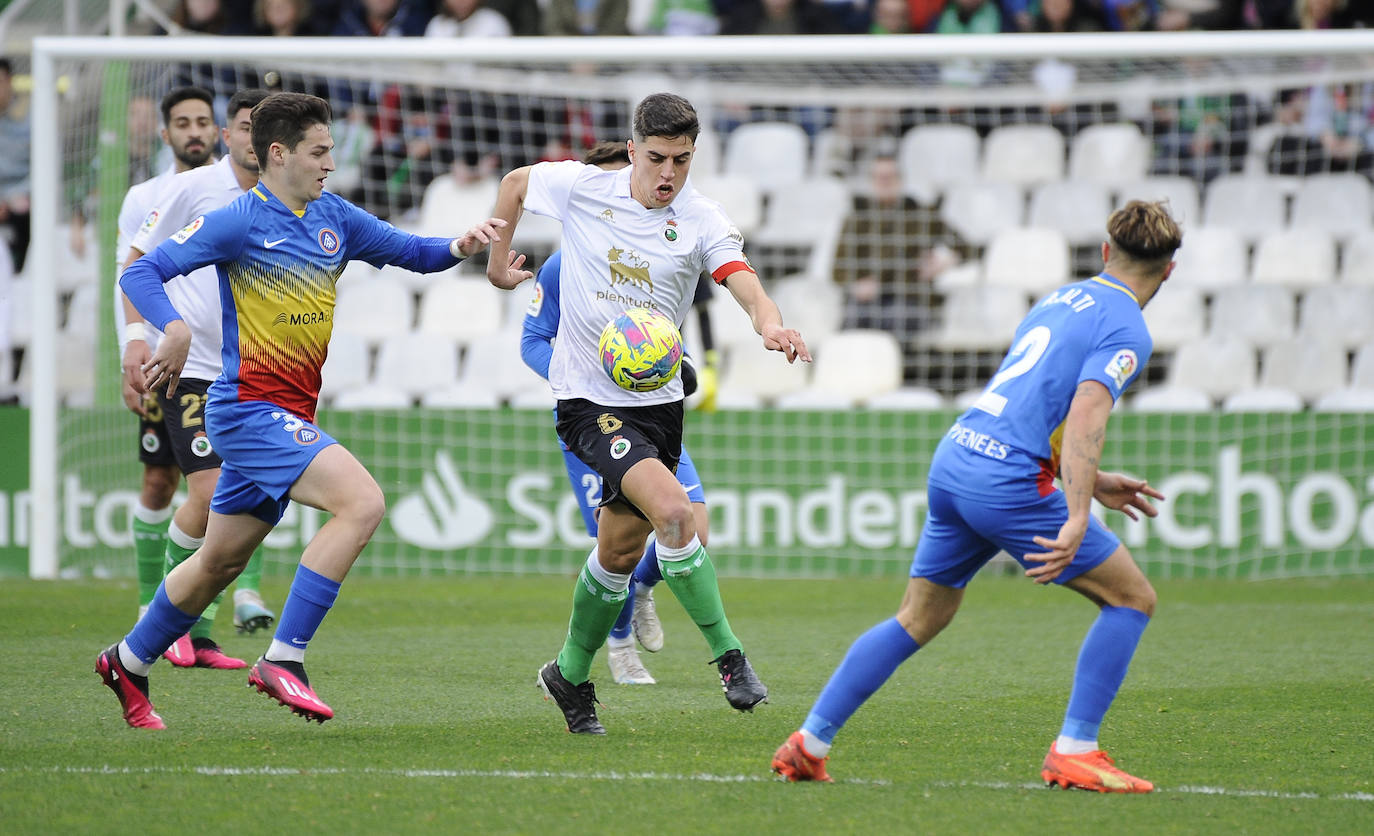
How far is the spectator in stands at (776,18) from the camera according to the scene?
14.2 m

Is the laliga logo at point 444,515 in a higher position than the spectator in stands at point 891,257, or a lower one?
lower

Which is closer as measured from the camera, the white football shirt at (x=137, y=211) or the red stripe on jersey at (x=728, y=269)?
the red stripe on jersey at (x=728, y=269)

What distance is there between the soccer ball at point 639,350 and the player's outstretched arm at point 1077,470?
149cm

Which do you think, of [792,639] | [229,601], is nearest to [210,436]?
[792,639]

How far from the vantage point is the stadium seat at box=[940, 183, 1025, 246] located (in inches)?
557

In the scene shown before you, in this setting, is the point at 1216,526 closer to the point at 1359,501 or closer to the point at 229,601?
the point at 1359,501

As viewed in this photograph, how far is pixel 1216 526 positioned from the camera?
11391mm

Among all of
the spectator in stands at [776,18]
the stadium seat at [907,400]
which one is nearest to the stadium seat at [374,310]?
the spectator in stands at [776,18]

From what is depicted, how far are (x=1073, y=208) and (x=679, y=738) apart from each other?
32.3 ft

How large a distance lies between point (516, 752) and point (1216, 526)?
7739 millimetres

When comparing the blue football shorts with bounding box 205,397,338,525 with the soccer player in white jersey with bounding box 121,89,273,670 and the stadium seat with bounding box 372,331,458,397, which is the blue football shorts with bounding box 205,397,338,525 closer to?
the soccer player in white jersey with bounding box 121,89,273,670

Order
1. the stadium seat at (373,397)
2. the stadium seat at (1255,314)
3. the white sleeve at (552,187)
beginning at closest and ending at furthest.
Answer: the white sleeve at (552,187) → the stadium seat at (373,397) → the stadium seat at (1255,314)

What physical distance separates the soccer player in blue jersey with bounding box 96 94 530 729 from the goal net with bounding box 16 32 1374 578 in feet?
15.5

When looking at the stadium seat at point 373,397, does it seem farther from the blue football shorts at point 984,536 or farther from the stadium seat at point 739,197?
the blue football shorts at point 984,536
